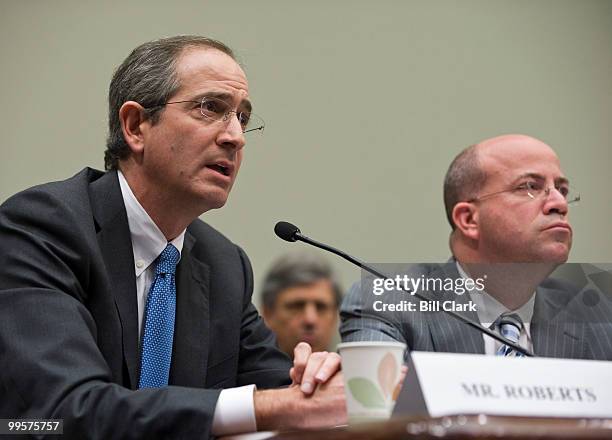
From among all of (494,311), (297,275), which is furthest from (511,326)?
(297,275)

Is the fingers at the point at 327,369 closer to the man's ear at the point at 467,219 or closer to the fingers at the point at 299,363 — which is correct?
the fingers at the point at 299,363

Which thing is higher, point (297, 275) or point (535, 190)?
point (297, 275)

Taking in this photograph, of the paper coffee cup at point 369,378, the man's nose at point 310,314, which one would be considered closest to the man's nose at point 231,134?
the paper coffee cup at point 369,378

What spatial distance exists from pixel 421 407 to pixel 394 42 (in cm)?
302

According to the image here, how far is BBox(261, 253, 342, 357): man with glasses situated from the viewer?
11.2 ft

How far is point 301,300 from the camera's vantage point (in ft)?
11.6

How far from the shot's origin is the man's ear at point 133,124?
2.36m

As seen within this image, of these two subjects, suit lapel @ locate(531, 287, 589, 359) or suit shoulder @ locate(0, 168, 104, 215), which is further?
suit shoulder @ locate(0, 168, 104, 215)

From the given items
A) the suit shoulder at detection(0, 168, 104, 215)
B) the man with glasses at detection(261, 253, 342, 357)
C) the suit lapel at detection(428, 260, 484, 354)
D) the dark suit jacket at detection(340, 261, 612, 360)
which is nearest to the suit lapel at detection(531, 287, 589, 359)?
the dark suit jacket at detection(340, 261, 612, 360)

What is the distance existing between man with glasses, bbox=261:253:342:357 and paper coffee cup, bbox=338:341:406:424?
6.73ft

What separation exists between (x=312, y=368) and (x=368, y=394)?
16.1 inches

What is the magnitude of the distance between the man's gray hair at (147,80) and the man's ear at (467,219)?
73 centimetres

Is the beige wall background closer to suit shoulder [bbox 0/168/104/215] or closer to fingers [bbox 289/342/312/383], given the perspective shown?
suit shoulder [bbox 0/168/104/215]

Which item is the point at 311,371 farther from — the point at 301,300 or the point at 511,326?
the point at 301,300
